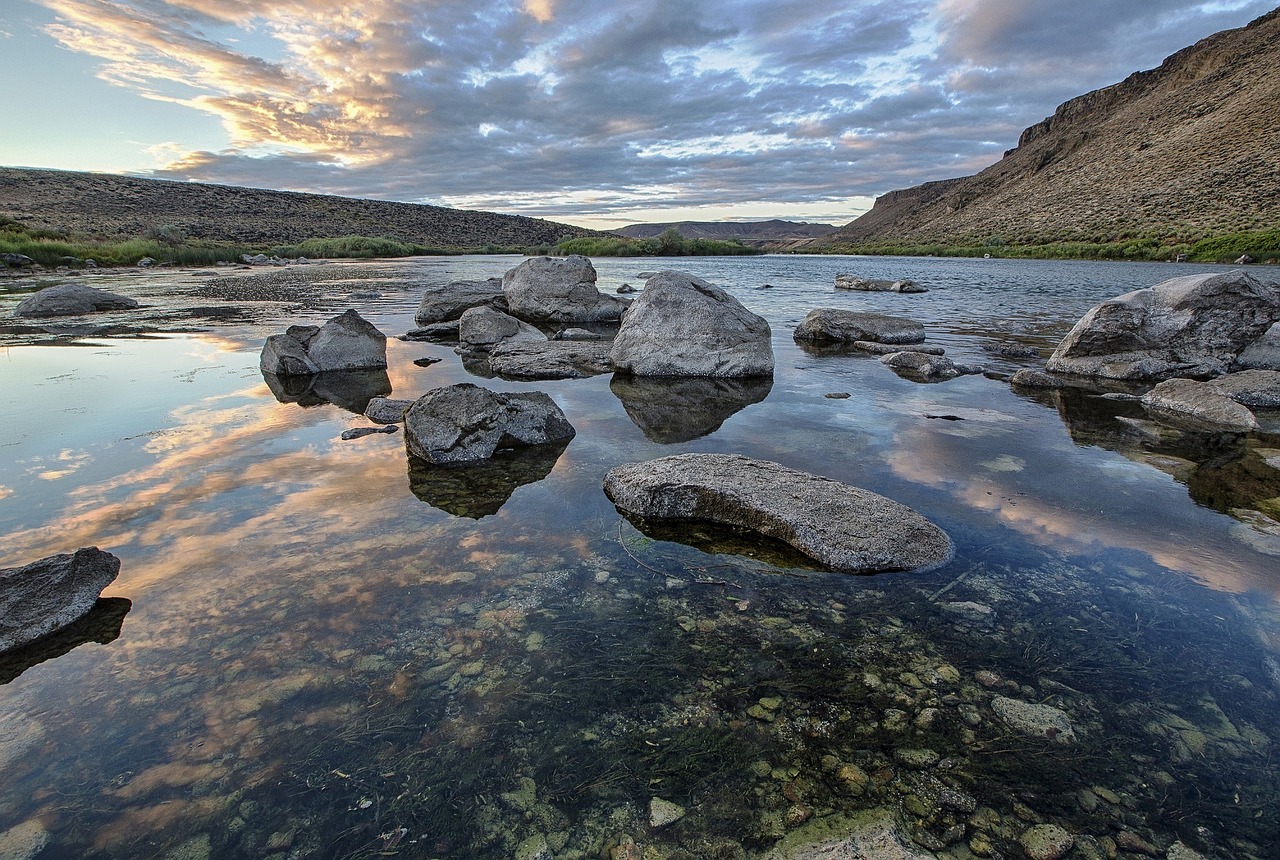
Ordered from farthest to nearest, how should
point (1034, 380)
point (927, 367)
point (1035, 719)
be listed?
1. point (927, 367)
2. point (1034, 380)
3. point (1035, 719)

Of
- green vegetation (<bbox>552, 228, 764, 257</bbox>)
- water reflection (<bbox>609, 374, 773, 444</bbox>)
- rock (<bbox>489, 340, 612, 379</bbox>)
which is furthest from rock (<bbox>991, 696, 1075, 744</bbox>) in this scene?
green vegetation (<bbox>552, 228, 764, 257</bbox>)

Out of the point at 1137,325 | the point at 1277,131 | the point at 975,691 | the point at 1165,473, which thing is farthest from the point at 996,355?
the point at 1277,131

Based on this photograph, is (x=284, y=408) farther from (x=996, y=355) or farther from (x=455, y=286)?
(x=996, y=355)

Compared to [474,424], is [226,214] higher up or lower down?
higher up

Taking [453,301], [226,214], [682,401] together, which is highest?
[226,214]

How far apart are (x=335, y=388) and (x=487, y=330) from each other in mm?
4235

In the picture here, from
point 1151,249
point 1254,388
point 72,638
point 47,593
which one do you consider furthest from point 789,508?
point 1151,249

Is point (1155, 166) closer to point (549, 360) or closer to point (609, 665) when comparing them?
point (549, 360)

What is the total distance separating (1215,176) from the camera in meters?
47.6

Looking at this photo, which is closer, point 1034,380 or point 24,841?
point 24,841

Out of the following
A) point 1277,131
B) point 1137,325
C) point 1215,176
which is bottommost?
point 1137,325

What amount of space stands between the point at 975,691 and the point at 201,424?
762 centimetres

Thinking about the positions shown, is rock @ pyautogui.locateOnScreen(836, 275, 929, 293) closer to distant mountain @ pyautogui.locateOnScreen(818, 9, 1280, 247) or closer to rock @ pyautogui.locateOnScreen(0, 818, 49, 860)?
rock @ pyautogui.locateOnScreen(0, 818, 49, 860)

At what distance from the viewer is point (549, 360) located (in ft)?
33.4
